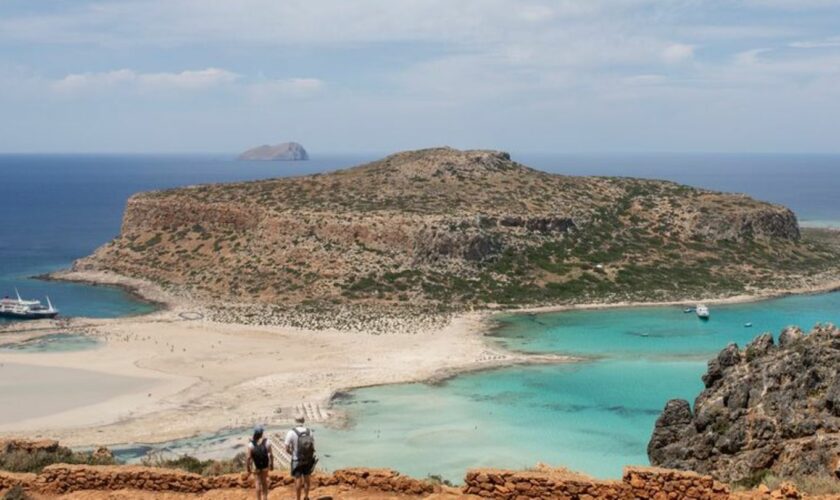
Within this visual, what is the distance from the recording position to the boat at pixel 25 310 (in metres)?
62.8

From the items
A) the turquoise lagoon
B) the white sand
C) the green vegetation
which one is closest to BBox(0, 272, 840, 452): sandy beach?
the white sand

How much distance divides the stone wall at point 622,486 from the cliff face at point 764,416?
25.8 feet

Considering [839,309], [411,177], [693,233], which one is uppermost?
[411,177]

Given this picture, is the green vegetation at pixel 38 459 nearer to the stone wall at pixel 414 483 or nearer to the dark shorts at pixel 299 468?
the stone wall at pixel 414 483

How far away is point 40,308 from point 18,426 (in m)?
29.9

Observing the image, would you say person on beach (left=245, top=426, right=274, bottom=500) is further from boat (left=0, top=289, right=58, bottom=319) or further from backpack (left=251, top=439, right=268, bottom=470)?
boat (left=0, top=289, right=58, bottom=319)

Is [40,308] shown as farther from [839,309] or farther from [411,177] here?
[839,309]

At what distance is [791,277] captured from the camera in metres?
79.3

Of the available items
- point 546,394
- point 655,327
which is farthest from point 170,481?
point 655,327

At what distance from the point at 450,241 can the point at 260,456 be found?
202 feet

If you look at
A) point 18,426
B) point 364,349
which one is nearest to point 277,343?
point 364,349

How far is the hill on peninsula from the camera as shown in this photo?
7125 centimetres

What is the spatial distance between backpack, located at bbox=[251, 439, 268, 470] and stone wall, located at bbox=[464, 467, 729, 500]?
409 centimetres

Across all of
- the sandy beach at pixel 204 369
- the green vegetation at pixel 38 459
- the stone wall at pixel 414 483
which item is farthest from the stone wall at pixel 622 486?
the sandy beach at pixel 204 369
